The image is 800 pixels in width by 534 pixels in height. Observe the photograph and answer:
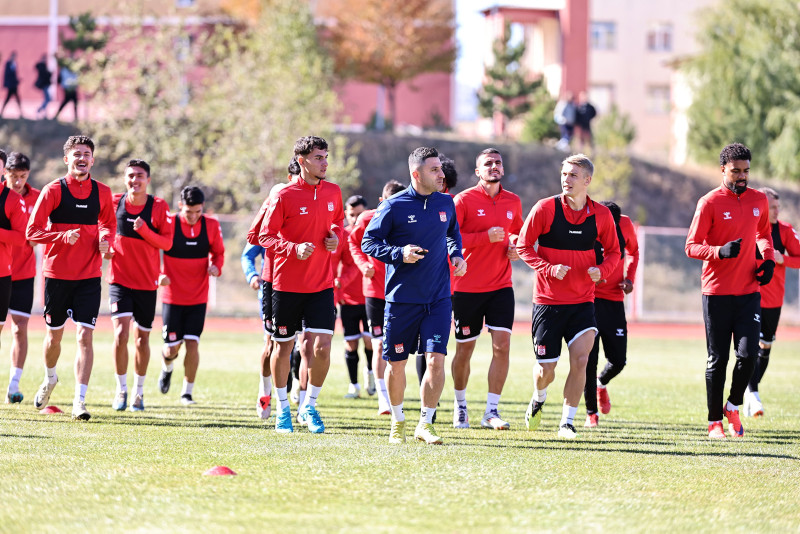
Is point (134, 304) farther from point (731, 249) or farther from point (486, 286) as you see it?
point (731, 249)

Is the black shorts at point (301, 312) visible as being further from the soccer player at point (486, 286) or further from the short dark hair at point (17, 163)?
the short dark hair at point (17, 163)

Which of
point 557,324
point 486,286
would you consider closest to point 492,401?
point 486,286

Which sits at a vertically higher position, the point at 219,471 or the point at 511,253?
the point at 511,253

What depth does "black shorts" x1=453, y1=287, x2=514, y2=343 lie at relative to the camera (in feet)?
33.2

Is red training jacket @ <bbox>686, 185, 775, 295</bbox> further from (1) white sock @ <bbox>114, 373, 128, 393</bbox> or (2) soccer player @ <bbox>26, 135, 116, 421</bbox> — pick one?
(1) white sock @ <bbox>114, 373, 128, 393</bbox>

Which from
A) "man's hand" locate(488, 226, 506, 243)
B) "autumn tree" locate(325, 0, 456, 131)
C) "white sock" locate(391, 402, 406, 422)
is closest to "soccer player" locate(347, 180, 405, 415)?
"man's hand" locate(488, 226, 506, 243)

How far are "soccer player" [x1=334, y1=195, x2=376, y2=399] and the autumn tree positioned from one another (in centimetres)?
3358

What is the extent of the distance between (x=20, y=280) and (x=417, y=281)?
492cm

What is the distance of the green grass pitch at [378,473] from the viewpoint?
5.96 metres

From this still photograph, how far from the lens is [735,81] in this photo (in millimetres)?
40469

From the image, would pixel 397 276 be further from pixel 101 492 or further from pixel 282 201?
pixel 101 492

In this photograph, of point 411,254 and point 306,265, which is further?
point 306,265

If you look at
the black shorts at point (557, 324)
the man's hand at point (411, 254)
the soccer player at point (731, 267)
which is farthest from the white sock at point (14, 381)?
the soccer player at point (731, 267)

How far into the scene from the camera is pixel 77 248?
10.1 m
